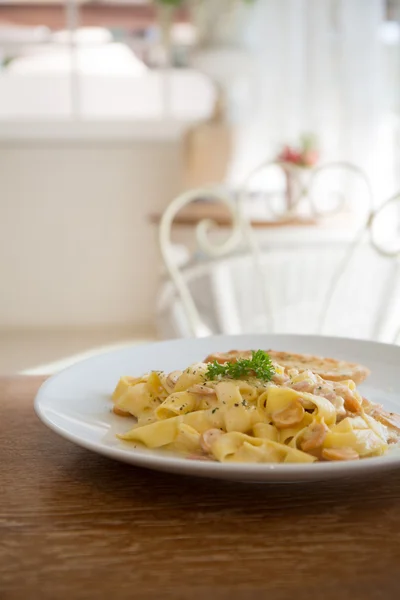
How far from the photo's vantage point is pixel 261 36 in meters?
4.55

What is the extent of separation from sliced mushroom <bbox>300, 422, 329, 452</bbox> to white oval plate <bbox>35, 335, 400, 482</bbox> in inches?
1.8

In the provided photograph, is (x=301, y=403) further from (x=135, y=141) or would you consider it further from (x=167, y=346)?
(x=135, y=141)

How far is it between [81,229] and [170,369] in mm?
3720

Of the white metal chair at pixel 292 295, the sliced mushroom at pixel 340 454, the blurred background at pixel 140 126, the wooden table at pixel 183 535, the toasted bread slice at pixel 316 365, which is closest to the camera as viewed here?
the wooden table at pixel 183 535

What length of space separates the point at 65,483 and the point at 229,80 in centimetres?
386

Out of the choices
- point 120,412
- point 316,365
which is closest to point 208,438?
point 120,412

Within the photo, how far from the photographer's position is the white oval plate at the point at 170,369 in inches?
25.8

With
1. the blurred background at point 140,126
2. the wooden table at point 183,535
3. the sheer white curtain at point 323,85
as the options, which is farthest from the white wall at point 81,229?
the wooden table at point 183,535

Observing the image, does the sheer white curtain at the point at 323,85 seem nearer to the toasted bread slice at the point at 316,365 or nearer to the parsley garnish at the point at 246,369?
the toasted bread slice at the point at 316,365

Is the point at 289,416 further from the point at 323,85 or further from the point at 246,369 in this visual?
A: the point at 323,85

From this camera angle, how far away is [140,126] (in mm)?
4617

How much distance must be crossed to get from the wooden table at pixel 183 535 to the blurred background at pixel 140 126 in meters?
3.37

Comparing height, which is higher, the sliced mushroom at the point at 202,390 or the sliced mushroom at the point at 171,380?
the sliced mushroom at the point at 202,390

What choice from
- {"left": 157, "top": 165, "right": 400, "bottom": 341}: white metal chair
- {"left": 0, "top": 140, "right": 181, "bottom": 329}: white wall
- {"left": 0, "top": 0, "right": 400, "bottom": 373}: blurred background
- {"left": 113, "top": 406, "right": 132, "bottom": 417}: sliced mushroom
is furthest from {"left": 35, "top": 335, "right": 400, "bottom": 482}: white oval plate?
{"left": 0, "top": 140, "right": 181, "bottom": 329}: white wall
